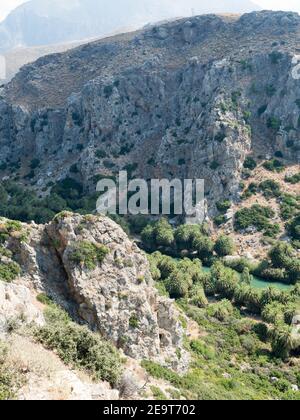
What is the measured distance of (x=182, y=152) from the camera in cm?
Answer: 11331

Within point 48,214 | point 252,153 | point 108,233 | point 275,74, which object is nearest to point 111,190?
point 48,214

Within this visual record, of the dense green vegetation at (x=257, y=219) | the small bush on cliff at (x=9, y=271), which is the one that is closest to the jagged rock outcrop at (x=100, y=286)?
the small bush on cliff at (x=9, y=271)

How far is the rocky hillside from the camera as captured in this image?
32.4 m

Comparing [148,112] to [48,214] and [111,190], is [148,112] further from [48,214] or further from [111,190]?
[48,214]

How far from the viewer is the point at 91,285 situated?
34688 mm

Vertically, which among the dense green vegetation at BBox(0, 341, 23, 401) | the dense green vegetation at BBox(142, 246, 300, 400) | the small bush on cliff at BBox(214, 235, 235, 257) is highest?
the dense green vegetation at BBox(0, 341, 23, 401)

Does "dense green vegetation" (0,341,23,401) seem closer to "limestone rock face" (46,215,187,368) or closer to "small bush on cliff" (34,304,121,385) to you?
"small bush on cliff" (34,304,121,385)

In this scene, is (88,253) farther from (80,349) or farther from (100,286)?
(80,349)

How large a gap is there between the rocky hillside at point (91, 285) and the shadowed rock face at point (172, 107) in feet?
206

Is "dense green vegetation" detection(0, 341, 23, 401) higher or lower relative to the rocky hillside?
higher

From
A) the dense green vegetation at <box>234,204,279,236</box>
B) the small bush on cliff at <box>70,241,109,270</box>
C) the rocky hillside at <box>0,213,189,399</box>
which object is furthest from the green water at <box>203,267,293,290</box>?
the small bush on cliff at <box>70,241,109,270</box>

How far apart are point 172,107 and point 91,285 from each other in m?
97.0

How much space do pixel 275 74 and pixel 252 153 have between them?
25688 mm

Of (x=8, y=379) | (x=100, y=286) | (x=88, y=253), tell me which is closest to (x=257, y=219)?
(x=88, y=253)
